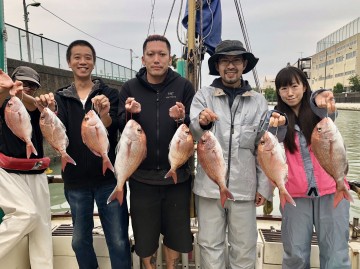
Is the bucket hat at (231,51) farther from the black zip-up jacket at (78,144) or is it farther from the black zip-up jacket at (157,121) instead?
the black zip-up jacket at (78,144)

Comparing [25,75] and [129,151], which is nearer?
[129,151]

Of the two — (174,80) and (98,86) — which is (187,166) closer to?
(174,80)

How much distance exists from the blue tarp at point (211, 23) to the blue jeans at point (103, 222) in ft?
9.78

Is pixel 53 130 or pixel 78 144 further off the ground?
pixel 53 130

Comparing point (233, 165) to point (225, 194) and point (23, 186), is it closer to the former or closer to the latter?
point (225, 194)

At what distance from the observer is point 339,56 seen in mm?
82750

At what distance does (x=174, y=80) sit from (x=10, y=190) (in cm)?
186

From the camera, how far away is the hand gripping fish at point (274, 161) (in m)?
2.71

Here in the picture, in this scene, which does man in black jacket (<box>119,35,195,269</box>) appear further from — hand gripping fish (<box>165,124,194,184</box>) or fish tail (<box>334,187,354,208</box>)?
fish tail (<box>334,187,354,208</box>)

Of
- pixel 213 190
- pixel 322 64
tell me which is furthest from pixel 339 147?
pixel 322 64

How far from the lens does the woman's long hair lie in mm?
3078

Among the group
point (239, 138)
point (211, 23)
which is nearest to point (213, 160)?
point (239, 138)

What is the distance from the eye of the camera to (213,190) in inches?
122

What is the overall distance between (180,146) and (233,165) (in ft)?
2.04
